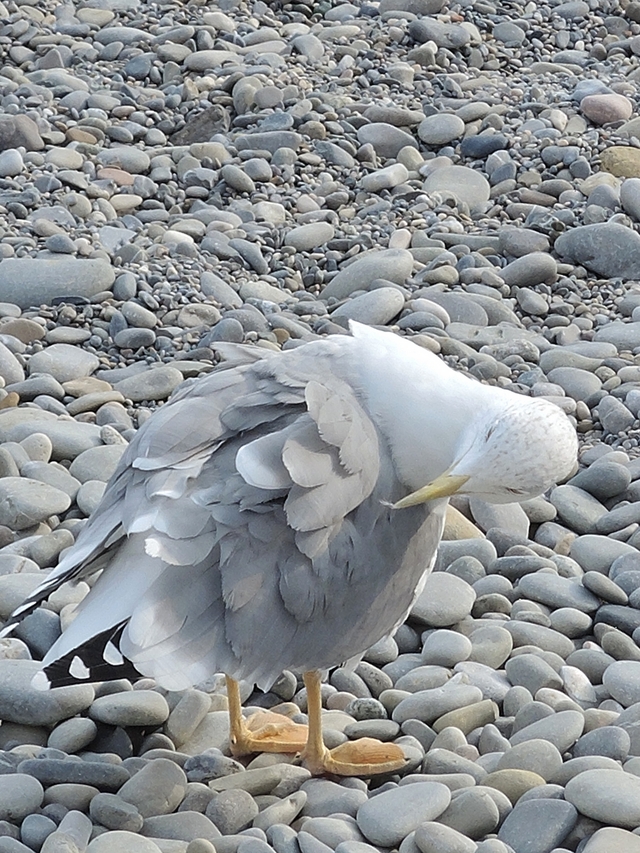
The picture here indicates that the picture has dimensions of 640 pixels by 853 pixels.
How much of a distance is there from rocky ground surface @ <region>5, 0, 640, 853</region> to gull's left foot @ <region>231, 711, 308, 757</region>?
52 millimetres

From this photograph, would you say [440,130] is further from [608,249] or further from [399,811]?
[399,811]

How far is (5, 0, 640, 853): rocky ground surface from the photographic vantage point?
3.11 m

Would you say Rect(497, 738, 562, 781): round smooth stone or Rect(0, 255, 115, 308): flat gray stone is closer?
Rect(497, 738, 562, 781): round smooth stone

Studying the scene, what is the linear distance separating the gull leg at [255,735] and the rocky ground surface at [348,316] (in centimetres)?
5

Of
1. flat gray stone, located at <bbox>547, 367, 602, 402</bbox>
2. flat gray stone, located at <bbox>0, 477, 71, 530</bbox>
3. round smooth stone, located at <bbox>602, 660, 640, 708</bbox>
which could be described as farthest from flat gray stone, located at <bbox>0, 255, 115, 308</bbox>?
round smooth stone, located at <bbox>602, 660, 640, 708</bbox>

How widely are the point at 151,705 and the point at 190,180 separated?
3.73m

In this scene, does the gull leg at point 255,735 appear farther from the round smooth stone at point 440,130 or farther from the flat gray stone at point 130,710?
the round smooth stone at point 440,130

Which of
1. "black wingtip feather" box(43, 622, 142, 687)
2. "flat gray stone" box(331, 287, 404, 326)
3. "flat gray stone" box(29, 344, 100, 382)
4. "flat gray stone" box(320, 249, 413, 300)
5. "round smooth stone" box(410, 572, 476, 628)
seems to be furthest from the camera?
"flat gray stone" box(320, 249, 413, 300)

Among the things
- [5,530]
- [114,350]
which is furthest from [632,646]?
[114,350]

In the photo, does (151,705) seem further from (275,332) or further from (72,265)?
(72,265)

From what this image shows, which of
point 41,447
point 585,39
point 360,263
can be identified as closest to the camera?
point 41,447

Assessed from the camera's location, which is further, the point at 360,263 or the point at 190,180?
the point at 190,180

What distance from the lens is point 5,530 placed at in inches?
160

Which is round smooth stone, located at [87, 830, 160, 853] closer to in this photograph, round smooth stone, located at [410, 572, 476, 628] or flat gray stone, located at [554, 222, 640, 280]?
round smooth stone, located at [410, 572, 476, 628]
